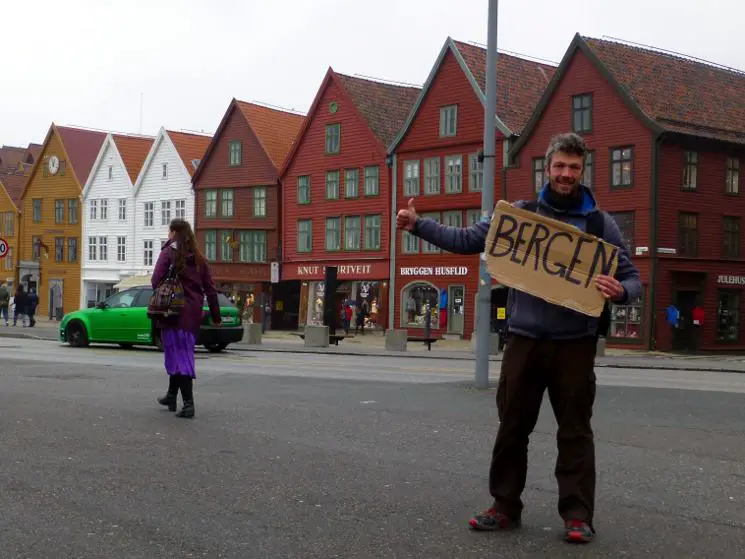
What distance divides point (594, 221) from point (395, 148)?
43006 millimetres

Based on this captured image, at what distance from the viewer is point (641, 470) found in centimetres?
710

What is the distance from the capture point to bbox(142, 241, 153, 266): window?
62.5 metres

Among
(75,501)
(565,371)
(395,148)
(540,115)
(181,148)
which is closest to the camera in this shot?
(565,371)

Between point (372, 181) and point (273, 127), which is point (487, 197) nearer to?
point (372, 181)

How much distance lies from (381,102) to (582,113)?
13.9 m

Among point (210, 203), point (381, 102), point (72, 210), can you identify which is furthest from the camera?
point (72, 210)

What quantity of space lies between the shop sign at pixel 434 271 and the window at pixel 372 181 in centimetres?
410

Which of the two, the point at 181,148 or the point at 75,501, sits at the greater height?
the point at 181,148

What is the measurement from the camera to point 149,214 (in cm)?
6253

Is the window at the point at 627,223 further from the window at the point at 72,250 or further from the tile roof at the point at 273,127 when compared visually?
the window at the point at 72,250

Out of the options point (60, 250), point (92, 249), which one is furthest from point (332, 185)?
point (60, 250)

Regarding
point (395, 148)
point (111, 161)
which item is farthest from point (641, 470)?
point (111, 161)

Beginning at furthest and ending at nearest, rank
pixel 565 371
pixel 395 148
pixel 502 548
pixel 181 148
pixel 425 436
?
pixel 181 148, pixel 395 148, pixel 425 436, pixel 565 371, pixel 502 548

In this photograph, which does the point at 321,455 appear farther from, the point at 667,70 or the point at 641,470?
the point at 667,70
